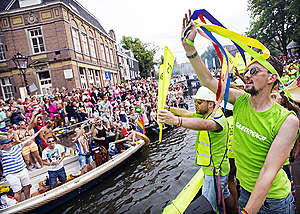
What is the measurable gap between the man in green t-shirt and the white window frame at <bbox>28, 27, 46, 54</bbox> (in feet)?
66.5

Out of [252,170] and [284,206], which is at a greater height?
[252,170]

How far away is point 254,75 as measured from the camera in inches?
67.5

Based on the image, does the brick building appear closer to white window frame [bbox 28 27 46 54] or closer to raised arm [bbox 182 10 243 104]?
white window frame [bbox 28 27 46 54]

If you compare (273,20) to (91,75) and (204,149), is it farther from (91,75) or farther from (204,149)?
(204,149)

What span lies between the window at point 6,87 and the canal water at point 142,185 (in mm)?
16814

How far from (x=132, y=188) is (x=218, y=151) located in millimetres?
4567

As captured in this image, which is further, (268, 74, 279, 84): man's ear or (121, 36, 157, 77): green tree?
(121, 36, 157, 77): green tree

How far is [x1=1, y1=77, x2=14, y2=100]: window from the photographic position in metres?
18.3

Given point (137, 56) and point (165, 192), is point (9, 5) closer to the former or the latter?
point (165, 192)

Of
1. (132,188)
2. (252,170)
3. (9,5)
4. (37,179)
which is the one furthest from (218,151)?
(9,5)

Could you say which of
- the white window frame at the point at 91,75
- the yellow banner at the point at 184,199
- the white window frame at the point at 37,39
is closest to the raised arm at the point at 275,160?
the yellow banner at the point at 184,199

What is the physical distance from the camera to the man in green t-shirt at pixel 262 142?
146 cm

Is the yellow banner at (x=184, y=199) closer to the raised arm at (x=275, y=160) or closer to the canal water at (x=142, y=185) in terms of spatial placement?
the raised arm at (x=275, y=160)

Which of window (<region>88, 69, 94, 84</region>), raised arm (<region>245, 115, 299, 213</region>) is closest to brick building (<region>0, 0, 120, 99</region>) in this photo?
window (<region>88, 69, 94, 84</region>)
